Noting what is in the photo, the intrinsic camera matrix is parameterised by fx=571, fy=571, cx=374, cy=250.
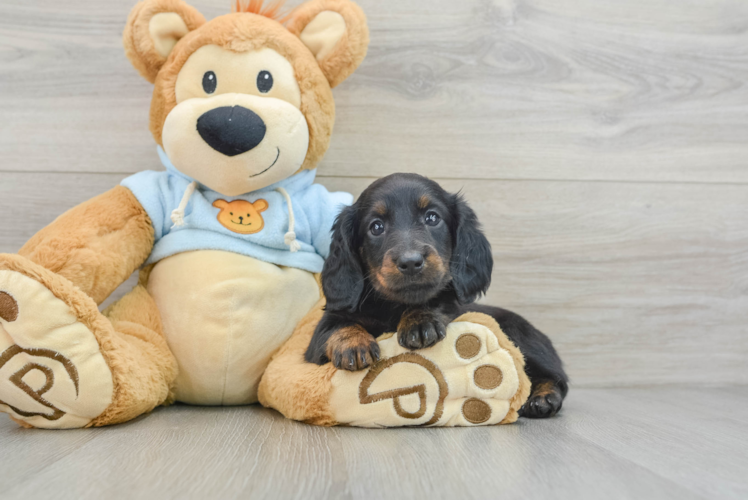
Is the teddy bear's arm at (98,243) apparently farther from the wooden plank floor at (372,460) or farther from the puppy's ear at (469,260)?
the puppy's ear at (469,260)

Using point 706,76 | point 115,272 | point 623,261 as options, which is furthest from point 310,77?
point 706,76

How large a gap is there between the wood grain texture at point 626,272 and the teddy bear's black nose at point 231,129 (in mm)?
695

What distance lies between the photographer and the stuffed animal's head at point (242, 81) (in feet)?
5.77

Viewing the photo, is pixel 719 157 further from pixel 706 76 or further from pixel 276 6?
pixel 276 6

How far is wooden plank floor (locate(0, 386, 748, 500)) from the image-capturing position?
41.0 inches

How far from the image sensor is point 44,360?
1.44m

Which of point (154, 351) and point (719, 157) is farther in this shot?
point (719, 157)

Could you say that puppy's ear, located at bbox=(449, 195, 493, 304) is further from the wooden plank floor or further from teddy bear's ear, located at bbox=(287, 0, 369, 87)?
teddy bear's ear, located at bbox=(287, 0, 369, 87)

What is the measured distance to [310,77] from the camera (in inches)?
74.7

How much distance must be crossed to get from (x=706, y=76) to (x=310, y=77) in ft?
5.85

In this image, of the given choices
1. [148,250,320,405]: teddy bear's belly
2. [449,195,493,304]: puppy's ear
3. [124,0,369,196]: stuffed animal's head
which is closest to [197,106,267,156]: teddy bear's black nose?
[124,0,369,196]: stuffed animal's head

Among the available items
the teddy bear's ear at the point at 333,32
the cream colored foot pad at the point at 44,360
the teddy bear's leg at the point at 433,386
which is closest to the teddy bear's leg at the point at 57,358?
the cream colored foot pad at the point at 44,360

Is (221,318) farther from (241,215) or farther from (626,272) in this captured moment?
(626,272)

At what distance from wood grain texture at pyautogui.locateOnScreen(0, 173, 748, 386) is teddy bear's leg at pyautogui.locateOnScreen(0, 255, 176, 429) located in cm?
117
